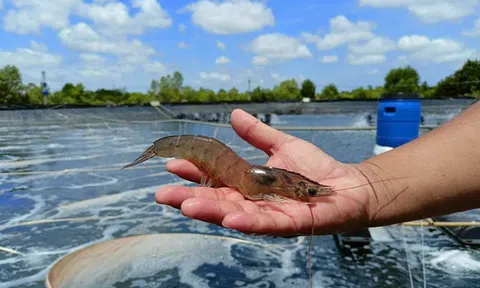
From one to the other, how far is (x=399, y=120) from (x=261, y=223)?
17.4 feet

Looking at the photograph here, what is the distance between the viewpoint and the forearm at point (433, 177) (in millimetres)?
1780

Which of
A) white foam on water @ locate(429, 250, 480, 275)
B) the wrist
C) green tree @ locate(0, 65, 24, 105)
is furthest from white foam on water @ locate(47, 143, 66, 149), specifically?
green tree @ locate(0, 65, 24, 105)

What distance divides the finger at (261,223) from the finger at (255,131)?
0.69 meters

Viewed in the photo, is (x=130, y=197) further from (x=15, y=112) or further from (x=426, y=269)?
(x=15, y=112)

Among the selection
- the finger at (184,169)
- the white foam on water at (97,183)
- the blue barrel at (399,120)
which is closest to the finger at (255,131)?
the finger at (184,169)

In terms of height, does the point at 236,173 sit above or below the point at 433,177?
below

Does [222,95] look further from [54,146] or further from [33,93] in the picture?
[54,146]

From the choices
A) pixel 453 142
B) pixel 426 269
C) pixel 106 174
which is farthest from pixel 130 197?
pixel 453 142

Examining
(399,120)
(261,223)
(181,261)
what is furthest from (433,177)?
(399,120)

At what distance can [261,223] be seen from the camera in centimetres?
175

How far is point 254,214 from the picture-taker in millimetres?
1782

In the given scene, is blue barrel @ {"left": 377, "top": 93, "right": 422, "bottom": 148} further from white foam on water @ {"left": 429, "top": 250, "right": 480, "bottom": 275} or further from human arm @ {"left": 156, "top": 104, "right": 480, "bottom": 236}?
human arm @ {"left": 156, "top": 104, "right": 480, "bottom": 236}

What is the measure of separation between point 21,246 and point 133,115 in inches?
760

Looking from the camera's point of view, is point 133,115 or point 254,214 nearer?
point 254,214
